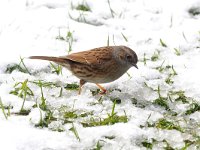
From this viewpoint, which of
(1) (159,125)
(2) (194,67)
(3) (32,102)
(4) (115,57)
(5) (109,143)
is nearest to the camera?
(5) (109,143)

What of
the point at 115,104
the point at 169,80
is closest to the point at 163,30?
the point at 169,80

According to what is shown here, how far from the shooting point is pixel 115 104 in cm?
574

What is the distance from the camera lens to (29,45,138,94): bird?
6070 mm

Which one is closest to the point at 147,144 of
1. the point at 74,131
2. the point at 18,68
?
the point at 74,131

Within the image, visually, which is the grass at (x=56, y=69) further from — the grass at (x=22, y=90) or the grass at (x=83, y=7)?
the grass at (x=83, y=7)

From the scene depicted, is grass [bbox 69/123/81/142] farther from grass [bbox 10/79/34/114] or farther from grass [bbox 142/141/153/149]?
grass [bbox 10/79/34/114]

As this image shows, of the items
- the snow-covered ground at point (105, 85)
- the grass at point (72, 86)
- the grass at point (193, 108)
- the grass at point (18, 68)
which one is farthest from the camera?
the grass at point (18, 68)

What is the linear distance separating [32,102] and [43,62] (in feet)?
3.91

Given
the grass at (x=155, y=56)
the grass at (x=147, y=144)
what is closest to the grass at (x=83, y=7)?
the grass at (x=155, y=56)

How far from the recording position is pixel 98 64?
240 inches

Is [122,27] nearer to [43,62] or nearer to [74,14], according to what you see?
[74,14]

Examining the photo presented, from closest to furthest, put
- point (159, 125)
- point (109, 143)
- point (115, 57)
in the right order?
point (109, 143) → point (159, 125) → point (115, 57)

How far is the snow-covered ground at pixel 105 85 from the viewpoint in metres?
4.97

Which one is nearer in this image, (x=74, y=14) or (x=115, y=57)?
(x=115, y=57)
